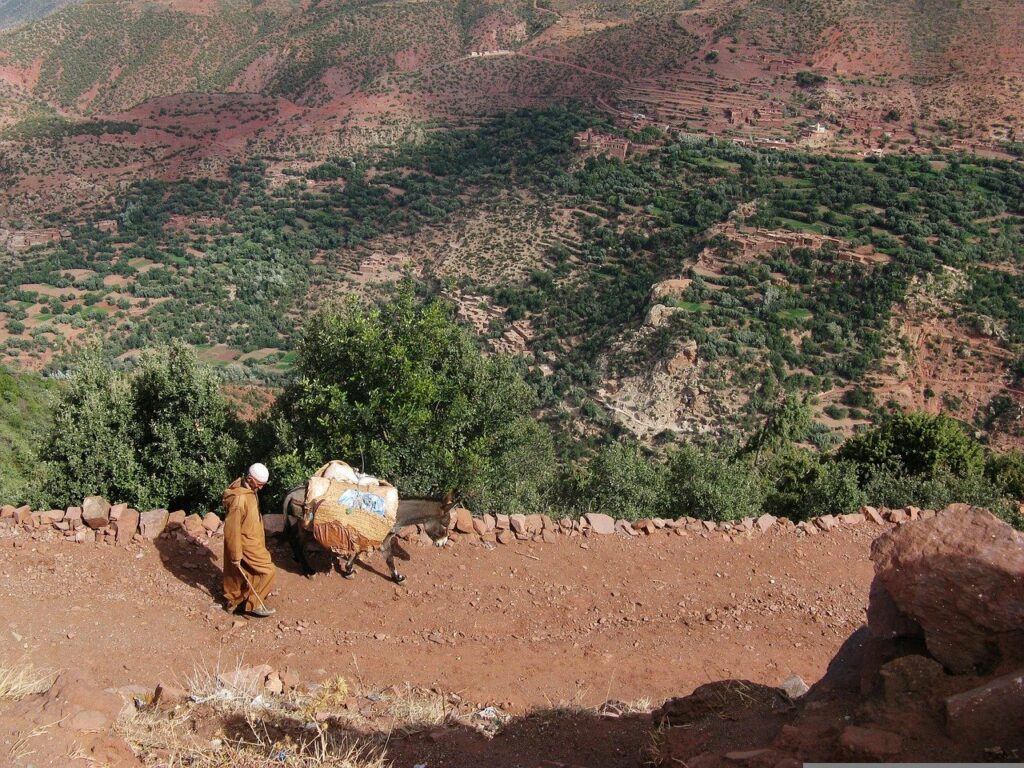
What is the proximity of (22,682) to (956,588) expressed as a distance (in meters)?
6.06

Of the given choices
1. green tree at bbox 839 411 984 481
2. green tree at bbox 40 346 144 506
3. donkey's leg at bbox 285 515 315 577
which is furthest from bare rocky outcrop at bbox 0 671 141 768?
green tree at bbox 839 411 984 481

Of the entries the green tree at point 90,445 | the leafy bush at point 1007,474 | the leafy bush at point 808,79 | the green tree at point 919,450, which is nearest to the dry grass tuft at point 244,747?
the green tree at point 90,445

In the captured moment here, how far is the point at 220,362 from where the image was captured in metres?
36.0

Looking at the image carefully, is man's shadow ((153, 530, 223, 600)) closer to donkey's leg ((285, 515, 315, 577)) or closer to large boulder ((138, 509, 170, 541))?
large boulder ((138, 509, 170, 541))

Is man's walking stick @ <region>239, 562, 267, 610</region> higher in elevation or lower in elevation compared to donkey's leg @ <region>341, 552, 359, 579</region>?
higher

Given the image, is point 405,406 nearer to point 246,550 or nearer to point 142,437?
point 246,550

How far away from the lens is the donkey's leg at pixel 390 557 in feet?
26.0

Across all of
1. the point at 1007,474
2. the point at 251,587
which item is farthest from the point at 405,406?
the point at 1007,474

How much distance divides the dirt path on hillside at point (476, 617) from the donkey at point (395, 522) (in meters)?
0.18

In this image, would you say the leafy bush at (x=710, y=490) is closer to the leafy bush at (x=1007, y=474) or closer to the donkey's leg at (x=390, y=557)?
the leafy bush at (x=1007, y=474)

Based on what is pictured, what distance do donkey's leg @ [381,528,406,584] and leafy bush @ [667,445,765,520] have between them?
632 centimetres

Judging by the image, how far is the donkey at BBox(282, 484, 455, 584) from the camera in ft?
25.1

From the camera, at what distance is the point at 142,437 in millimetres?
9273

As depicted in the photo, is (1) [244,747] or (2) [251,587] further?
(2) [251,587]
